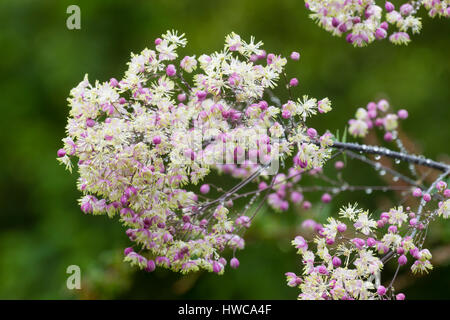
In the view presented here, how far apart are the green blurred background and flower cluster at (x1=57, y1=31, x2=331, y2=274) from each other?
7.51 ft

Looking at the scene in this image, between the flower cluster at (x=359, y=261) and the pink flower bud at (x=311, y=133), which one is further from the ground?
the pink flower bud at (x=311, y=133)

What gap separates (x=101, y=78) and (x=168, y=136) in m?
3.29

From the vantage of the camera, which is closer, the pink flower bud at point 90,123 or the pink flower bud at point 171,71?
the pink flower bud at point 90,123

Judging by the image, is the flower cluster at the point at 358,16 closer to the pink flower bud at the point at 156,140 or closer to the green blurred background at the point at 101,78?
the pink flower bud at the point at 156,140

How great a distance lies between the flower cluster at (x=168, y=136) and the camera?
1.51 metres

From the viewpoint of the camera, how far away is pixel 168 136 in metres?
1.55

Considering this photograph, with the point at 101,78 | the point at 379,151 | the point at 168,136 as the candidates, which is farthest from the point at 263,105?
A: the point at 101,78

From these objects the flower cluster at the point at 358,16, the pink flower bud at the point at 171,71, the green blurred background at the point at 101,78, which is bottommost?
the pink flower bud at the point at 171,71

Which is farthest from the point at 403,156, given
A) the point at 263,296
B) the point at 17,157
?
the point at 17,157

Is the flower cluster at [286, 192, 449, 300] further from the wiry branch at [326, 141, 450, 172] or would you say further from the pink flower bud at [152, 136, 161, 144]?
the pink flower bud at [152, 136, 161, 144]

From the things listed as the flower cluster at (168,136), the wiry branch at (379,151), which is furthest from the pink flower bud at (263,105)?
the wiry branch at (379,151)

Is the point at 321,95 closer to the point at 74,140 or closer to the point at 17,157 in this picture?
the point at 17,157

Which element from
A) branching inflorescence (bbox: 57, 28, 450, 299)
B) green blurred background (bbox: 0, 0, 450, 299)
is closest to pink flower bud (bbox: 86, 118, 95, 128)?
branching inflorescence (bbox: 57, 28, 450, 299)

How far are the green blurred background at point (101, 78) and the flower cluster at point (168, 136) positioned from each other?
2.29m
